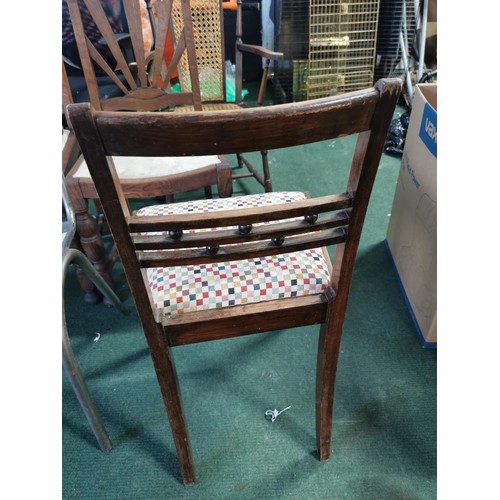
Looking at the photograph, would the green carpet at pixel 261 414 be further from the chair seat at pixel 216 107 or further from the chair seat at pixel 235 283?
the chair seat at pixel 216 107

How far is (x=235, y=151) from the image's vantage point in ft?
1.67

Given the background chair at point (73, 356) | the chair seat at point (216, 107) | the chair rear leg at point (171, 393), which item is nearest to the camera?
the chair rear leg at point (171, 393)

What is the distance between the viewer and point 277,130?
49 centimetres

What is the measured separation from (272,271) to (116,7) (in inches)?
87.7

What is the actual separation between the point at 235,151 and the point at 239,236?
155 millimetres

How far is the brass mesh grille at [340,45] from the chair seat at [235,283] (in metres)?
2.39

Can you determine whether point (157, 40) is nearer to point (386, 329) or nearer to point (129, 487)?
point (386, 329)

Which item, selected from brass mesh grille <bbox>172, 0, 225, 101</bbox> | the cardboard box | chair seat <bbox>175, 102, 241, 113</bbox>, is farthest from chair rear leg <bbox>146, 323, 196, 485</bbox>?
brass mesh grille <bbox>172, 0, 225, 101</bbox>

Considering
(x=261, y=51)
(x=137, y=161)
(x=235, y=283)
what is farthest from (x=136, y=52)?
(x=235, y=283)

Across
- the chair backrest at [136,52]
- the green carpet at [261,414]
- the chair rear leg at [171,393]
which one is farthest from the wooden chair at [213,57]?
the chair rear leg at [171,393]

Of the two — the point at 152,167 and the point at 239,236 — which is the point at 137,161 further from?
the point at 239,236

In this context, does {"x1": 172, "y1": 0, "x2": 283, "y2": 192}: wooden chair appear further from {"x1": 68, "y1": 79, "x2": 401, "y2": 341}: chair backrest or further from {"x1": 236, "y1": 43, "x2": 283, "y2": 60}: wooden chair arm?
{"x1": 68, "y1": 79, "x2": 401, "y2": 341}: chair backrest


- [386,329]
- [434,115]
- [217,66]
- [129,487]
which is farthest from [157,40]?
[129,487]

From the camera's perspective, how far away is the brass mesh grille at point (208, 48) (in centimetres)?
185
